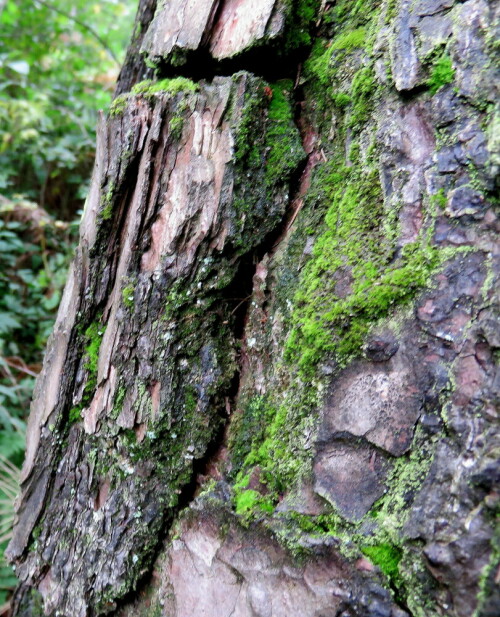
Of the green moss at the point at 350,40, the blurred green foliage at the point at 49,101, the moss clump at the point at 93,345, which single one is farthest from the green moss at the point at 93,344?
the blurred green foliage at the point at 49,101

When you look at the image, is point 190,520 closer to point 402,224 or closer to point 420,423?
point 420,423

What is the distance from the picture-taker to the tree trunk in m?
1.19

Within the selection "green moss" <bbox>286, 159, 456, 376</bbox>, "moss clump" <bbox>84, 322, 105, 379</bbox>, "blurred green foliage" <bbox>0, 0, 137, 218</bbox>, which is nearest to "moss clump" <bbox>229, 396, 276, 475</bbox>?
"green moss" <bbox>286, 159, 456, 376</bbox>

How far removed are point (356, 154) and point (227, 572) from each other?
4.81ft

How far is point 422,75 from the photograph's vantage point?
1.38m

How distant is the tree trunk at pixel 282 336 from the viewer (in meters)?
1.19

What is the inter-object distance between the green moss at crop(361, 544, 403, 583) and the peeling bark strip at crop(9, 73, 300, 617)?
0.70 m

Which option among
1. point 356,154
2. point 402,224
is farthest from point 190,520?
point 356,154

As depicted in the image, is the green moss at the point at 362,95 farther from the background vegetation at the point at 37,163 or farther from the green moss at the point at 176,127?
the background vegetation at the point at 37,163

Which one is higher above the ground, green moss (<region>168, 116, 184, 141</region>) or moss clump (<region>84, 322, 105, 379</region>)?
green moss (<region>168, 116, 184, 141</region>)

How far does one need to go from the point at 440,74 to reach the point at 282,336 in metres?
0.98

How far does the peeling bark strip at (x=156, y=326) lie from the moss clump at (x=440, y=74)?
60 cm

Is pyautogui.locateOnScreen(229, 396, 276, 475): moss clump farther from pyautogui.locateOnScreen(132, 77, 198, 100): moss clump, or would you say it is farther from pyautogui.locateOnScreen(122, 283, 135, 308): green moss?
pyautogui.locateOnScreen(132, 77, 198, 100): moss clump

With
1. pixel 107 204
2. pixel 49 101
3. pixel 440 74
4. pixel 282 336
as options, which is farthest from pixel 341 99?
pixel 49 101
